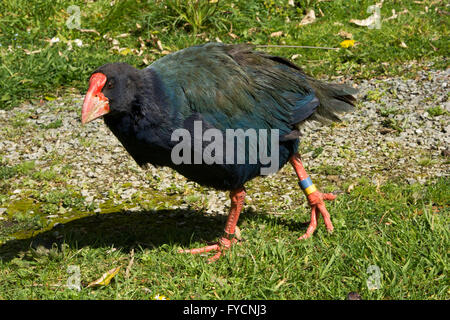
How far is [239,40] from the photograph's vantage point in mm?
6941

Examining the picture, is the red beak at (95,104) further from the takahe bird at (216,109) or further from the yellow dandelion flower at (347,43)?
the yellow dandelion flower at (347,43)

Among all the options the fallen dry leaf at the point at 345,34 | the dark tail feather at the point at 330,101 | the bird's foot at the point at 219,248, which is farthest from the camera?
the fallen dry leaf at the point at 345,34

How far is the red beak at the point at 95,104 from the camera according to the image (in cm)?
308

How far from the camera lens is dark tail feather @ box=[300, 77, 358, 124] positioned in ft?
12.6

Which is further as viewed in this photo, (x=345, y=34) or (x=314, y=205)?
(x=345, y=34)

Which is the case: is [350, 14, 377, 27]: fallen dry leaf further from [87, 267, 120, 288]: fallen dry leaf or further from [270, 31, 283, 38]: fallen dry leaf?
[87, 267, 120, 288]: fallen dry leaf

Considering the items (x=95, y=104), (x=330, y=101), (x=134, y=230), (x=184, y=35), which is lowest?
(x=134, y=230)

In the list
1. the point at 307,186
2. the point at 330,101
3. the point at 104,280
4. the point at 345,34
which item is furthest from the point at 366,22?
the point at 104,280

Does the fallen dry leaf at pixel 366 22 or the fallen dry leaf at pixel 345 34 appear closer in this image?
the fallen dry leaf at pixel 345 34

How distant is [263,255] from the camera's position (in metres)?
3.38

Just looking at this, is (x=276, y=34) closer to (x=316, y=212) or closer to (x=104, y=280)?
(x=316, y=212)

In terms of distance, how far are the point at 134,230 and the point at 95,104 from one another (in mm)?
1215

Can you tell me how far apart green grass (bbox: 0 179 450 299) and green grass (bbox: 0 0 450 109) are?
8.13ft

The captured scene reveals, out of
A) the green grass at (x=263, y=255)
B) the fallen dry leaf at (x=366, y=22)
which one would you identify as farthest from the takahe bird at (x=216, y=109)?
the fallen dry leaf at (x=366, y=22)
